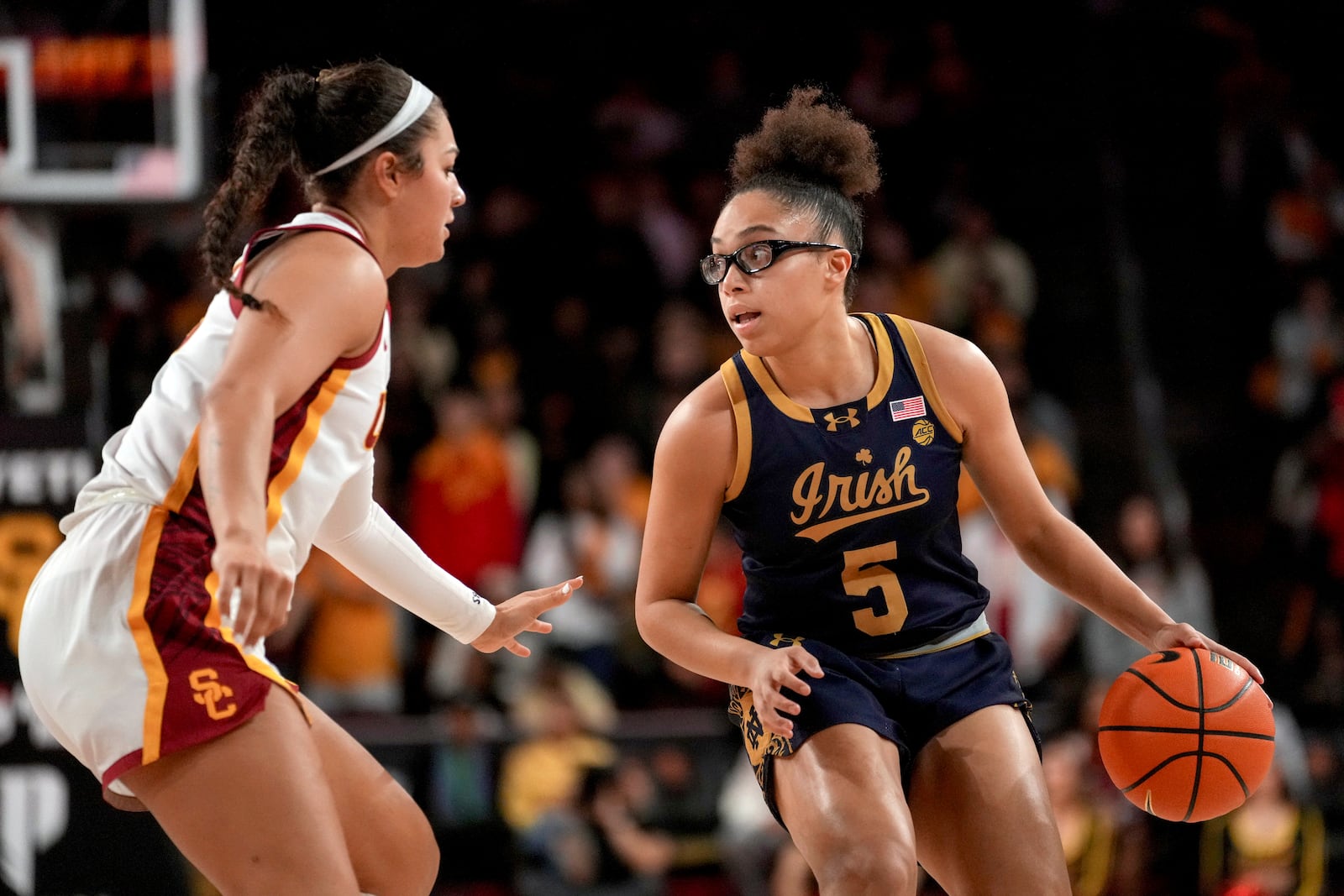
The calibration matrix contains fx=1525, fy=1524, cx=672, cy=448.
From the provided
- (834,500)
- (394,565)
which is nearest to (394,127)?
(394,565)

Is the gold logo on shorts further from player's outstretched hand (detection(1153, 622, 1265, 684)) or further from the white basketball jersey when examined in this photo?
player's outstretched hand (detection(1153, 622, 1265, 684))

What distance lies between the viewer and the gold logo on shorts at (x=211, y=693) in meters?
2.73

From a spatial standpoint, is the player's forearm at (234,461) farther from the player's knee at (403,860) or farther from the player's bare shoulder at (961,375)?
the player's bare shoulder at (961,375)

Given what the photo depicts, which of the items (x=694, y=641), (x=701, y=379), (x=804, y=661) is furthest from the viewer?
(x=701, y=379)

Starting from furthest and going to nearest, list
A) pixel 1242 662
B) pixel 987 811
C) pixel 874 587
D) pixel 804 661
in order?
pixel 1242 662 < pixel 874 587 < pixel 987 811 < pixel 804 661

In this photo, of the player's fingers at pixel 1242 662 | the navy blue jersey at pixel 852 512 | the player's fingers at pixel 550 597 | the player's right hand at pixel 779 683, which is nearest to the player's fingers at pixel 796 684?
the player's right hand at pixel 779 683

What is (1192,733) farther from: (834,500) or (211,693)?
(211,693)

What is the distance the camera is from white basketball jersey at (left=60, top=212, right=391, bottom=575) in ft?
9.41

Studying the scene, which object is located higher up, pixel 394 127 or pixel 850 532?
pixel 394 127

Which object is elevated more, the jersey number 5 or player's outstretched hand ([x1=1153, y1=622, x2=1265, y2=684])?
the jersey number 5

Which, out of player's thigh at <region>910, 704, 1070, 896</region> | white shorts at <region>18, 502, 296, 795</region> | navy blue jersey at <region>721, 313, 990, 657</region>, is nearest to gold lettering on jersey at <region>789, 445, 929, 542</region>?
navy blue jersey at <region>721, 313, 990, 657</region>

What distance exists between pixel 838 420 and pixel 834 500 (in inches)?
7.7

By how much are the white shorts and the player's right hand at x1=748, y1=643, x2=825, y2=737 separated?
97 centimetres

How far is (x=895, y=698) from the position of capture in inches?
137
